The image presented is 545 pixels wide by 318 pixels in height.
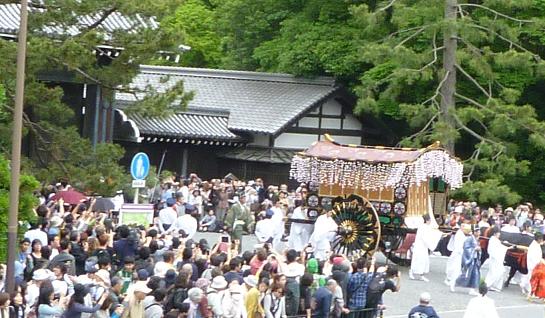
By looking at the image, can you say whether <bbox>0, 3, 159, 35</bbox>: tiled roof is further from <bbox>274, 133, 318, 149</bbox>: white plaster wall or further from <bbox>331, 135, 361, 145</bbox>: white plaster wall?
<bbox>331, 135, 361, 145</bbox>: white plaster wall

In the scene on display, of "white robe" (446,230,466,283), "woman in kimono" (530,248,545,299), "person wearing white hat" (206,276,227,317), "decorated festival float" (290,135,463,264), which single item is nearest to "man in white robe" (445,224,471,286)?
"white robe" (446,230,466,283)

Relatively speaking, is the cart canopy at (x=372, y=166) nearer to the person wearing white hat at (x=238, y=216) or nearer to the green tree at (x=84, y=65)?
the person wearing white hat at (x=238, y=216)

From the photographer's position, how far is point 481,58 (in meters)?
36.8

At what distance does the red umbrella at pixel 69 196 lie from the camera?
22.6m

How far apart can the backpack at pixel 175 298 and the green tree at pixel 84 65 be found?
8836mm

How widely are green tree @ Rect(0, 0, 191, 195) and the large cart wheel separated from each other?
13.3 ft

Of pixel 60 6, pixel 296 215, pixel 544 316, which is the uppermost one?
pixel 60 6

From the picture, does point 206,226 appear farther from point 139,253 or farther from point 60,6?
point 139,253

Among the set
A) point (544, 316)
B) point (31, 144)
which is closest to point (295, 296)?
point (544, 316)

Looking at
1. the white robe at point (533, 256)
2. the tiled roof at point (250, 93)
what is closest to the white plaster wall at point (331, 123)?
the tiled roof at point (250, 93)

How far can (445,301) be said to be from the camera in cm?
2234

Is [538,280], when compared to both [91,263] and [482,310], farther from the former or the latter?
[91,263]

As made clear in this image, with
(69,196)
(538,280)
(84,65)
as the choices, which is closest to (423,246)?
(538,280)

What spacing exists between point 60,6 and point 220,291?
10.1m
